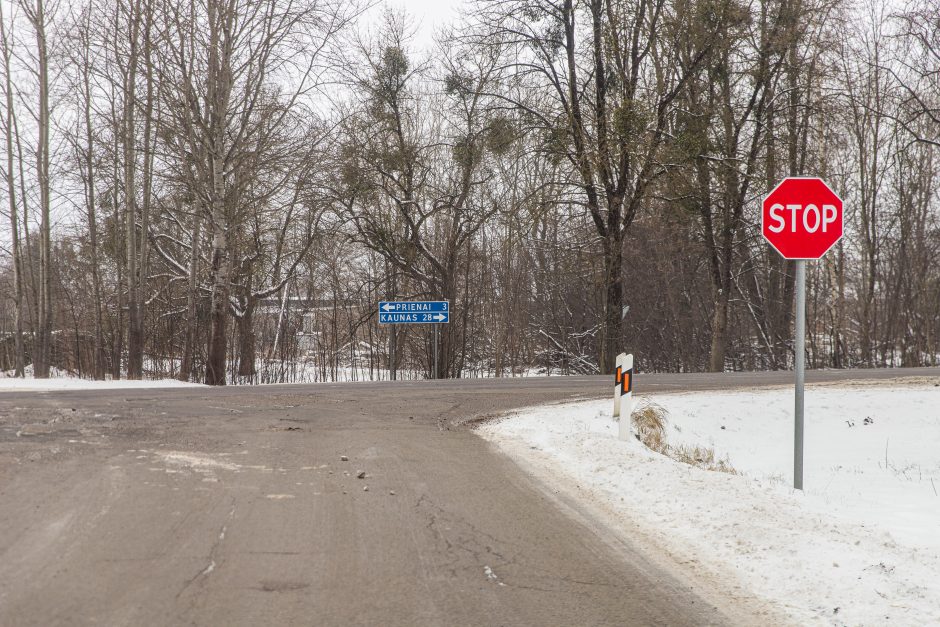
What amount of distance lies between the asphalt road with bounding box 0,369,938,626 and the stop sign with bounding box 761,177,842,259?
3265mm

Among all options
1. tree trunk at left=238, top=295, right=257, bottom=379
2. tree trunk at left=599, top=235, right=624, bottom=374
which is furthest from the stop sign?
tree trunk at left=238, top=295, right=257, bottom=379

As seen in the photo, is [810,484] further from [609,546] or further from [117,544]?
[117,544]

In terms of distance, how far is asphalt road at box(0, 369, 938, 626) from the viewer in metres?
3.87

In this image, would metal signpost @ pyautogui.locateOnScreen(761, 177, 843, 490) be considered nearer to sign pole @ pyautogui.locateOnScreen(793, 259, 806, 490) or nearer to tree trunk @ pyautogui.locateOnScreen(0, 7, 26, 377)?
sign pole @ pyautogui.locateOnScreen(793, 259, 806, 490)

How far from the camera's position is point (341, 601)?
3.94 metres

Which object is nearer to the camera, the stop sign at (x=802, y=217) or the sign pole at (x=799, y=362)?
the stop sign at (x=802, y=217)

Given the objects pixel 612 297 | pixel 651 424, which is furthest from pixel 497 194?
pixel 651 424

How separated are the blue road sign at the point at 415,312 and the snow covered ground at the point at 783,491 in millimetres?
8835

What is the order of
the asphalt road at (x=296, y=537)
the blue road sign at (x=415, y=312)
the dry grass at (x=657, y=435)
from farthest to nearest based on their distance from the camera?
the blue road sign at (x=415, y=312)
the dry grass at (x=657, y=435)
the asphalt road at (x=296, y=537)

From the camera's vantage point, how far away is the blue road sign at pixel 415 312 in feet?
71.0

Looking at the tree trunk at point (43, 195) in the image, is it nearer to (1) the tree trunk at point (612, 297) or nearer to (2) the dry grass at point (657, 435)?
(1) the tree trunk at point (612, 297)

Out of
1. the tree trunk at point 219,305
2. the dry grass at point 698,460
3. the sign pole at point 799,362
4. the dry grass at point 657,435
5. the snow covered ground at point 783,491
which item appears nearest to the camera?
the snow covered ground at point 783,491

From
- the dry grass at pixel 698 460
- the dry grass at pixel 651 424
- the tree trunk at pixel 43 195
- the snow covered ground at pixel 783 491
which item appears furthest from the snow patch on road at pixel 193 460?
the tree trunk at pixel 43 195

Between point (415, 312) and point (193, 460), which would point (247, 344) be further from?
point (193, 460)
